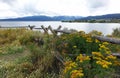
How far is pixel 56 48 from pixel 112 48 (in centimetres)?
229

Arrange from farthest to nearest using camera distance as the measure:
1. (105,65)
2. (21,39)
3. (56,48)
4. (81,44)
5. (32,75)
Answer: (21,39) < (56,48) < (32,75) < (81,44) < (105,65)

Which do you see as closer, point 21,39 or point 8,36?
point 21,39

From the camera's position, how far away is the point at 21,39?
547 inches

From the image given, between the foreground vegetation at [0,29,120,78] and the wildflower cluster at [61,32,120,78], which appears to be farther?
the foreground vegetation at [0,29,120,78]

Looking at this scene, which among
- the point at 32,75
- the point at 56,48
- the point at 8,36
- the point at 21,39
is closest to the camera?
the point at 32,75

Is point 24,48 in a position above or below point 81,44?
below

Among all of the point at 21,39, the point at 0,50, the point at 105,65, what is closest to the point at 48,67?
the point at 105,65

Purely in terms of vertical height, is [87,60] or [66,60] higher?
[87,60]

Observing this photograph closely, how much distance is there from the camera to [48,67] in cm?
727

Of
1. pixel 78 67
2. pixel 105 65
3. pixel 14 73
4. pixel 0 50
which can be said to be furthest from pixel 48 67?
pixel 0 50

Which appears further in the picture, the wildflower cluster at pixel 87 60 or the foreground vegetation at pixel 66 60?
the foreground vegetation at pixel 66 60

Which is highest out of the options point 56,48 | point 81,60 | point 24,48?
point 81,60

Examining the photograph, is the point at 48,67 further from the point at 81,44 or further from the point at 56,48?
the point at 81,44

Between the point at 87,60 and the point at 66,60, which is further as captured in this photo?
the point at 66,60
